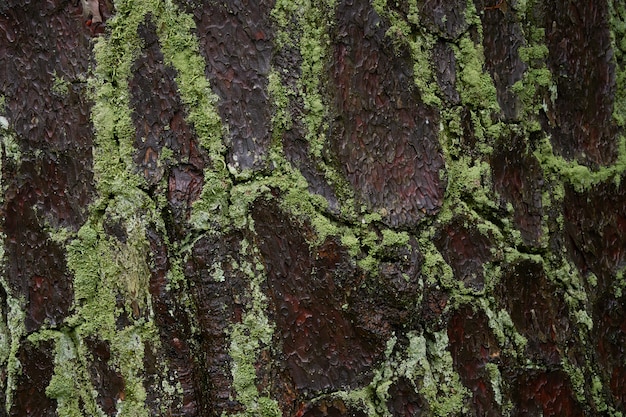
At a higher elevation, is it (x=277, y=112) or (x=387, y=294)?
(x=277, y=112)

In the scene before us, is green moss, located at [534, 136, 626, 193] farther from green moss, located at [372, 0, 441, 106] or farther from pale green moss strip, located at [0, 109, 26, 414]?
pale green moss strip, located at [0, 109, 26, 414]

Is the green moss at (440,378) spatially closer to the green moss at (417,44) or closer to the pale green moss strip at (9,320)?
the green moss at (417,44)

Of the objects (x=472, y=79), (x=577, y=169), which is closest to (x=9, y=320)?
(x=472, y=79)

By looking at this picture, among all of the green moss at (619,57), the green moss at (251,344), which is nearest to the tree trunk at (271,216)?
the green moss at (251,344)

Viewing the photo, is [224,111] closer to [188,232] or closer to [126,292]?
[188,232]

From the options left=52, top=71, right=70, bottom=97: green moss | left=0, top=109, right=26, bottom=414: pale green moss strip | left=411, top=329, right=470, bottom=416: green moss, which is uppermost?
Result: left=52, top=71, right=70, bottom=97: green moss

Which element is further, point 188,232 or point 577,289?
point 577,289

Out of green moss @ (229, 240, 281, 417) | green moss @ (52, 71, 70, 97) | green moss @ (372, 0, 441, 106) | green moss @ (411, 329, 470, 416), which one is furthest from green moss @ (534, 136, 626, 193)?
green moss @ (52, 71, 70, 97)

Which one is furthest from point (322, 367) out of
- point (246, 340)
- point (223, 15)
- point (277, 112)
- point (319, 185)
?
point (223, 15)
